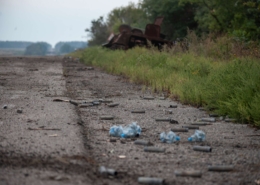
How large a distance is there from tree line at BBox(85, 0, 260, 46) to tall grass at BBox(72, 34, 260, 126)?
15.4 ft

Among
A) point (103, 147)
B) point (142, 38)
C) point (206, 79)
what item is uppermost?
point (142, 38)

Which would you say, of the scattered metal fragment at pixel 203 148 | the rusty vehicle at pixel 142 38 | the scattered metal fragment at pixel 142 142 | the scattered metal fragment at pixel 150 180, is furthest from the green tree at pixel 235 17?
the scattered metal fragment at pixel 150 180

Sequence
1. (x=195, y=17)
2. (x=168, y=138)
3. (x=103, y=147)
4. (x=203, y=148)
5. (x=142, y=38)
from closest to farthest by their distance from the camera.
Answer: (x=203, y=148) → (x=103, y=147) → (x=168, y=138) → (x=142, y=38) → (x=195, y=17)

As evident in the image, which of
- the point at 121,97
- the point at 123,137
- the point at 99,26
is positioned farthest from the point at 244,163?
the point at 99,26

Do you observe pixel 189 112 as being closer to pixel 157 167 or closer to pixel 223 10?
pixel 157 167

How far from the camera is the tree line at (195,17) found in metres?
25.6

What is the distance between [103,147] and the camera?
5.89 meters

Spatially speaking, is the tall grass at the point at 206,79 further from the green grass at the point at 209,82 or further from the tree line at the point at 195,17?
the tree line at the point at 195,17

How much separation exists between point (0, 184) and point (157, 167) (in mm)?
1471

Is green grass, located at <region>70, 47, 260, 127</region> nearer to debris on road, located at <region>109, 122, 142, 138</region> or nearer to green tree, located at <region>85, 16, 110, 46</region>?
debris on road, located at <region>109, 122, 142, 138</region>

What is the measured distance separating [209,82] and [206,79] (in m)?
0.81

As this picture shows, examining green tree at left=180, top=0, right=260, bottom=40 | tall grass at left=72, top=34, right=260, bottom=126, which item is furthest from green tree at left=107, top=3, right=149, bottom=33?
tall grass at left=72, top=34, right=260, bottom=126

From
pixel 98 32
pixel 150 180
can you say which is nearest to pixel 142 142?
pixel 150 180

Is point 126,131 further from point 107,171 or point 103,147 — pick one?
point 107,171
